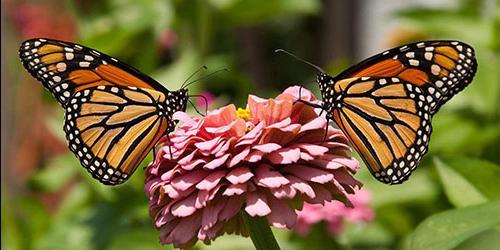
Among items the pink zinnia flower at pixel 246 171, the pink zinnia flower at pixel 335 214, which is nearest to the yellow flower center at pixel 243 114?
the pink zinnia flower at pixel 246 171

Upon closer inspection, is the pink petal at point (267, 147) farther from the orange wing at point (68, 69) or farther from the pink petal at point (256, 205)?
the orange wing at point (68, 69)

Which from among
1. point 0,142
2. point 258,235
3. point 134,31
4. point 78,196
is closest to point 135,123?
point 258,235

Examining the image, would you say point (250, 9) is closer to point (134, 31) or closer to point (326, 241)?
point (134, 31)

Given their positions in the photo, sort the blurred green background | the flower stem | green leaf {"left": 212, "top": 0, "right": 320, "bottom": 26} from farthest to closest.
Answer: green leaf {"left": 212, "top": 0, "right": 320, "bottom": 26}, the blurred green background, the flower stem

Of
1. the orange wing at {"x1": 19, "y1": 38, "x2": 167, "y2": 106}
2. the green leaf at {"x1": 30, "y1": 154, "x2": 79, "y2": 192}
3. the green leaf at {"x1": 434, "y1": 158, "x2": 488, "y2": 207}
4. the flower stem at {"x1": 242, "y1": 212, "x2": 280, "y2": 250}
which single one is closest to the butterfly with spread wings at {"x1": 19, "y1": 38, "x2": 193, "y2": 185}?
the orange wing at {"x1": 19, "y1": 38, "x2": 167, "y2": 106}

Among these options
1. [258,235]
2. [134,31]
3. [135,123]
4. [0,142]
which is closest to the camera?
[258,235]

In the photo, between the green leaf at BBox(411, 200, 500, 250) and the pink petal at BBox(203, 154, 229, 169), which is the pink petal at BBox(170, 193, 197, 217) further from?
the green leaf at BBox(411, 200, 500, 250)
